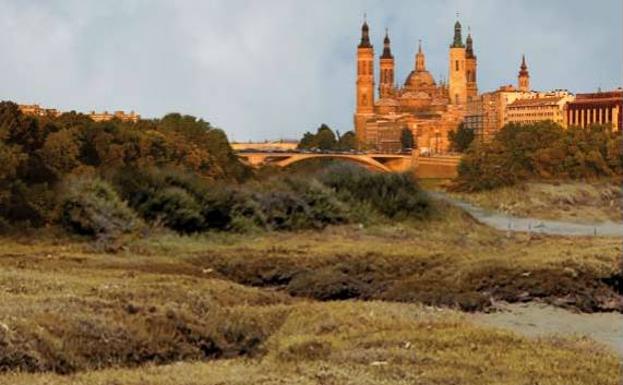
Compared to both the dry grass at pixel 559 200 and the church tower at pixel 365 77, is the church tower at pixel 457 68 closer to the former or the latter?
the church tower at pixel 365 77

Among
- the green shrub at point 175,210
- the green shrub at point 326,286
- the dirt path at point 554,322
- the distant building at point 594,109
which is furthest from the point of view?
the distant building at point 594,109

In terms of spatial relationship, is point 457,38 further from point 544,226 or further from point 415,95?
point 544,226

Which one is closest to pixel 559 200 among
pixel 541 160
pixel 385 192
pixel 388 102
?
pixel 541 160

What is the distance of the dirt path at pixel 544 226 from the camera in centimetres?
4652

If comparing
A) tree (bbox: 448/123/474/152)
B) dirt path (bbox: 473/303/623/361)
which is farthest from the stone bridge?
dirt path (bbox: 473/303/623/361)

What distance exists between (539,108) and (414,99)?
43.7m

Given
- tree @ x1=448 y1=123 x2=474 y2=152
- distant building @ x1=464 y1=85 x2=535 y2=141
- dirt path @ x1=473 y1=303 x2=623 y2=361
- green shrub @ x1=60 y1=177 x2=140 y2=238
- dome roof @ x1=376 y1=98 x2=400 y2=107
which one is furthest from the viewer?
dome roof @ x1=376 y1=98 x2=400 y2=107

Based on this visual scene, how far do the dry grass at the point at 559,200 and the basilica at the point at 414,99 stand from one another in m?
81.6

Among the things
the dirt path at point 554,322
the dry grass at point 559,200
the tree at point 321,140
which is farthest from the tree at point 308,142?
the dirt path at point 554,322

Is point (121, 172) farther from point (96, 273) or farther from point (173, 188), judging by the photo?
point (96, 273)

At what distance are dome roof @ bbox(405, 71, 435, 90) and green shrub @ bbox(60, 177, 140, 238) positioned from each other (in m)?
152

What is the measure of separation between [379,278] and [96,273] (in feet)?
23.3

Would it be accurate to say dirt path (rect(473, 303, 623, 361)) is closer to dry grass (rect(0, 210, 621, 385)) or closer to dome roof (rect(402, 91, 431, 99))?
dry grass (rect(0, 210, 621, 385))

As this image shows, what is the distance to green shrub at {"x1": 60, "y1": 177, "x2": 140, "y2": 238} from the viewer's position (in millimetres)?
34438
